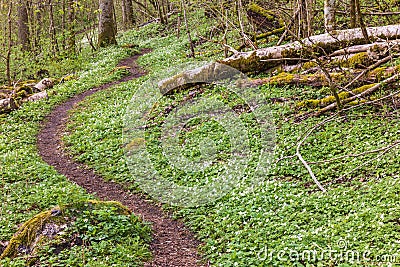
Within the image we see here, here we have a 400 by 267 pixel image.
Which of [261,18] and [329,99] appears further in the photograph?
[261,18]

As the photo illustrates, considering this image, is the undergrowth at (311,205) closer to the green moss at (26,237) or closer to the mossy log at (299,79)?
the mossy log at (299,79)

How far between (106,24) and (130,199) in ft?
64.1

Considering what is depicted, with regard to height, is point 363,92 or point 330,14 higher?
point 330,14

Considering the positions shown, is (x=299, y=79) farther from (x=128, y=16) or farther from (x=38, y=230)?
(x=128, y=16)

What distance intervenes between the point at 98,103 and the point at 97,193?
786 cm

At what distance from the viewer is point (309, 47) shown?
12375 millimetres

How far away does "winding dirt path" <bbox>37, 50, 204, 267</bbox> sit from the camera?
760 centimetres

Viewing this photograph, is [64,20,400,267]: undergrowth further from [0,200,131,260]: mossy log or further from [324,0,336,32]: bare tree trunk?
[324,0,336,32]: bare tree trunk

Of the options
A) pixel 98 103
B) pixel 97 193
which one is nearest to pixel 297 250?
pixel 97 193

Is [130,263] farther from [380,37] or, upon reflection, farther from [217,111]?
[380,37]

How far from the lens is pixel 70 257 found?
6676 millimetres

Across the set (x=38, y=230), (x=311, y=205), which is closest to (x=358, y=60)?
(x=311, y=205)

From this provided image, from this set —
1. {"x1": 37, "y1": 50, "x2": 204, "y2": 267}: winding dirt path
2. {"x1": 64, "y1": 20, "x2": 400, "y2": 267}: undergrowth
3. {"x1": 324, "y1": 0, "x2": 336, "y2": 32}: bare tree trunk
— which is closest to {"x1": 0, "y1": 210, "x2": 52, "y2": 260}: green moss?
{"x1": 37, "y1": 50, "x2": 204, "y2": 267}: winding dirt path

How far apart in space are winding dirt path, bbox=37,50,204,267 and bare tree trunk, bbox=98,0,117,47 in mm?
11064
